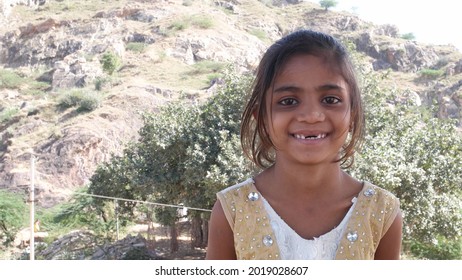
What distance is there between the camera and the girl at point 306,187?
872 mm

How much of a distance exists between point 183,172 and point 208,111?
115 centimetres

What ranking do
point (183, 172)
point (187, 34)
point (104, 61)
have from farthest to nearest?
1. point (187, 34)
2. point (104, 61)
3. point (183, 172)

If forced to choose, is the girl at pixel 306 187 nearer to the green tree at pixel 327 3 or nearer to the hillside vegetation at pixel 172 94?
the hillside vegetation at pixel 172 94

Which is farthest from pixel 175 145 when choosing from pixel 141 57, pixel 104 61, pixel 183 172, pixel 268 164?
pixel 141 57

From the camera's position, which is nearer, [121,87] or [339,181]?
[339,181]

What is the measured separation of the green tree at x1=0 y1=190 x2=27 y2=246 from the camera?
35.0 feet

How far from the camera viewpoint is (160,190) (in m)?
8.38

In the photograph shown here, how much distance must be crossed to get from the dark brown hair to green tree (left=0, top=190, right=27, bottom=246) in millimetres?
11104

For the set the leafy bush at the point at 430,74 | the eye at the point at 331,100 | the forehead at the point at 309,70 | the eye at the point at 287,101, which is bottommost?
the leafy bush at the point at 430,74

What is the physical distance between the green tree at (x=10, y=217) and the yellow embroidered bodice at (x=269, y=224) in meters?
11.1

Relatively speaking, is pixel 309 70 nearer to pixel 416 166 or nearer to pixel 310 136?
pixel 310 136

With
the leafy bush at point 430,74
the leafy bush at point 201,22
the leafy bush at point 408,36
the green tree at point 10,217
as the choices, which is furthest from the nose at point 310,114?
the leafy bush at point 408,36

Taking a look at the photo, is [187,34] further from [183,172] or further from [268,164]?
[268,164]
